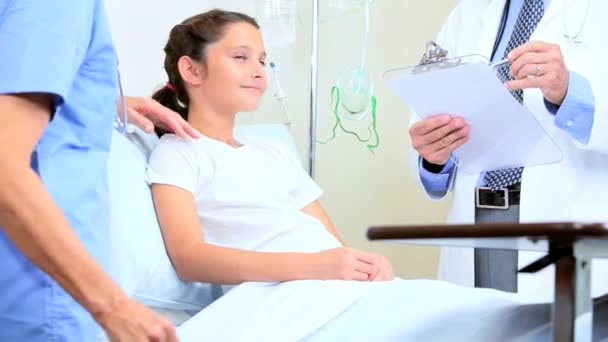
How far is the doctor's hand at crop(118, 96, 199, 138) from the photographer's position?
1.47m

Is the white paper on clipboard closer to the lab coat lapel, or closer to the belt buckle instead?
the belt buckle

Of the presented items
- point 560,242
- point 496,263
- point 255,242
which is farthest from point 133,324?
point 496,263

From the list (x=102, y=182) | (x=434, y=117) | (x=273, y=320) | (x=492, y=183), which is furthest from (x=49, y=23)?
(x=492, y=183)

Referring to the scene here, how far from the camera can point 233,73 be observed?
69.5 inches

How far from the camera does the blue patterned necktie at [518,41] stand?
1693 millimetres

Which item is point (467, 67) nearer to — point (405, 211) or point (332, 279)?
point (332, 279)

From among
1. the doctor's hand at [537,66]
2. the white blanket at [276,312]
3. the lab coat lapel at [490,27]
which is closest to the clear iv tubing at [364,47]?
the lab coat lapel at [490,27]

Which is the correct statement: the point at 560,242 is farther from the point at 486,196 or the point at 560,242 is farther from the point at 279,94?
the point at 279,94

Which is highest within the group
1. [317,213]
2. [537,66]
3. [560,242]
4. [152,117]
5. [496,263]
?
[537,66]

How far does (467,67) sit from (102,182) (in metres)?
0.69

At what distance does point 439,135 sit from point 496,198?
25cm

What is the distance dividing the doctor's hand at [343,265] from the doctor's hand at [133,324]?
64 cm

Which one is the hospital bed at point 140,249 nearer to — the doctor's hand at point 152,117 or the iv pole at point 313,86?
the doctor's hand at point 152,117

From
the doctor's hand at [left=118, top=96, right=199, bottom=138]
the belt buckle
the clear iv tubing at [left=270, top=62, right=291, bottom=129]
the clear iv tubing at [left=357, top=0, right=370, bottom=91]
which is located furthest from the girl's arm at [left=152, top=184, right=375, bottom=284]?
the clear iv tubing at [left=357, top=0, right=370, bottom=91]
